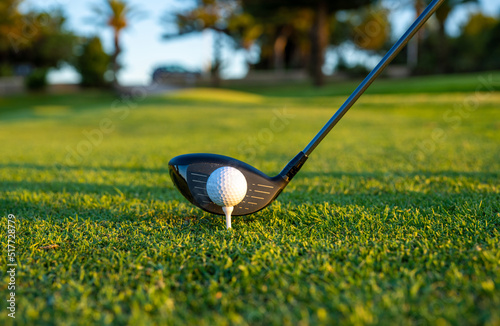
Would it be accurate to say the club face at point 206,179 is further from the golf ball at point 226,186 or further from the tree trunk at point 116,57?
the tree trunk at point 116,57

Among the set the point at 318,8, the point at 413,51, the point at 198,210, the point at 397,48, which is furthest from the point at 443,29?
the point at 198,210

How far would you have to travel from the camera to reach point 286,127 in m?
8.77

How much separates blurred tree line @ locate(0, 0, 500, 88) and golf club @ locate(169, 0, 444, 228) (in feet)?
82.0

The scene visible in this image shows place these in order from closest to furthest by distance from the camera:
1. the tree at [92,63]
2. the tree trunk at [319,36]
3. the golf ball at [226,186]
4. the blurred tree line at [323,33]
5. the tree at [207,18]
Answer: the golf ball at [226,186], the tree trunk at [319,36], the blurred tree line at [323,33], the tree at [92,63], the tree at [207,18]

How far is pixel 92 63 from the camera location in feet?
110

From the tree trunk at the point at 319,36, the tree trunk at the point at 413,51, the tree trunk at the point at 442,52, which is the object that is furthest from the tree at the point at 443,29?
the tree trunk at the point at 319,36

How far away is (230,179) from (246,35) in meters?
40.2

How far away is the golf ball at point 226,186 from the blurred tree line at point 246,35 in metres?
25.3

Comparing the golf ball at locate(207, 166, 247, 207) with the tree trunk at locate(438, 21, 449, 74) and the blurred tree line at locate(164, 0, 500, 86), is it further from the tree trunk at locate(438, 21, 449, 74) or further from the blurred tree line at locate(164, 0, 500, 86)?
the tree trunk at locate(438, 21, 449, 74)

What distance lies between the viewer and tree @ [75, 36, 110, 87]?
109ft

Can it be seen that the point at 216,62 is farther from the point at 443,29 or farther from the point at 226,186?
the point at 226,186

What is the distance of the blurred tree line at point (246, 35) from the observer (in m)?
28.3

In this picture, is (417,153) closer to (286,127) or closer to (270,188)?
(270,188)

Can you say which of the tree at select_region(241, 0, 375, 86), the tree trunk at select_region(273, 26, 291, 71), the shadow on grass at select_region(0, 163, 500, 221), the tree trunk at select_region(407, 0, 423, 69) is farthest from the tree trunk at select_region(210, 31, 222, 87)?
the shadow on grass at select_region(0, 163, 500, 221)
